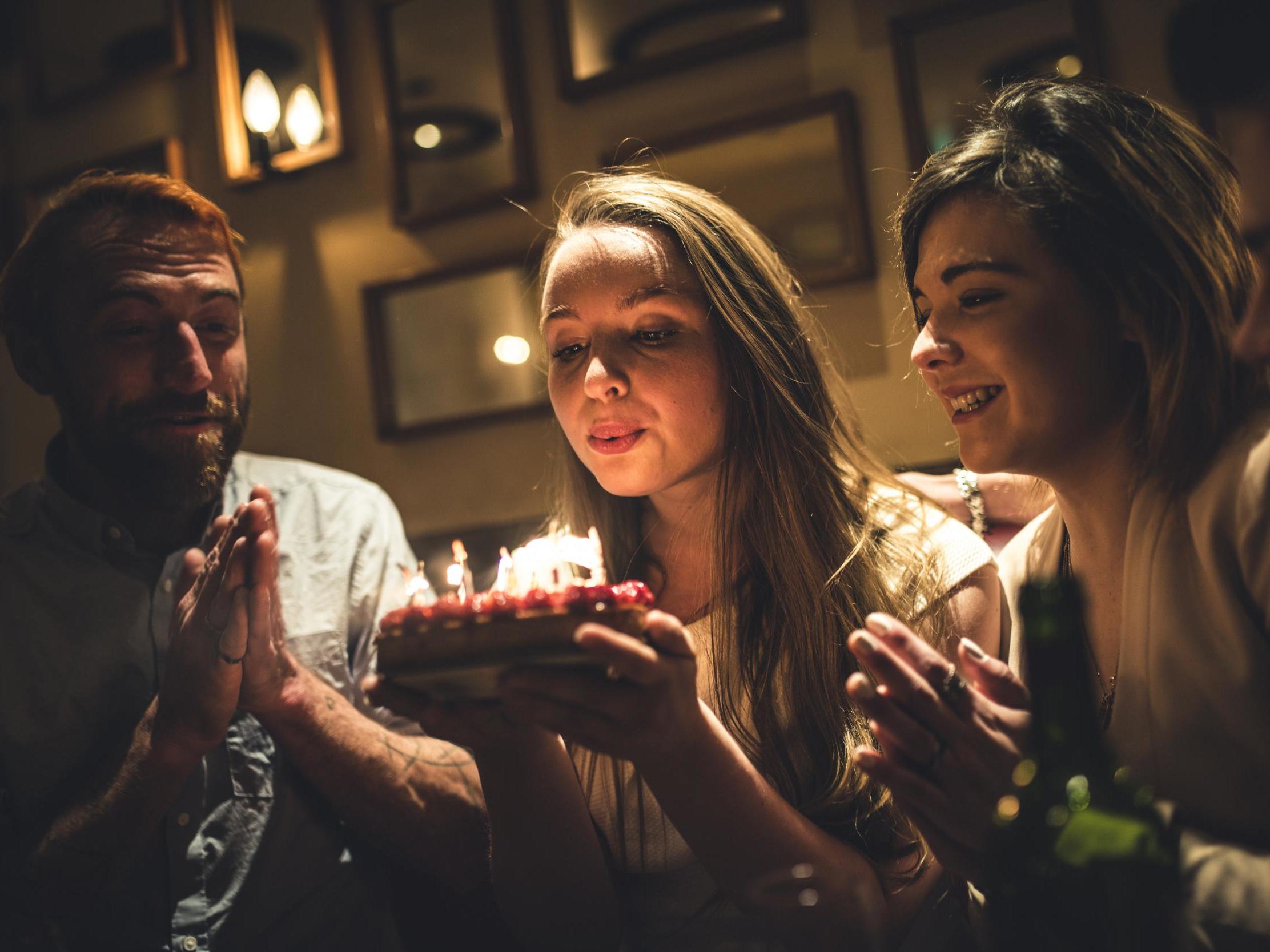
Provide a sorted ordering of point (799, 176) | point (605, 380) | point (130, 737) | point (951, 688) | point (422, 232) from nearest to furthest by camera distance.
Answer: point (951, 688), point (605, 380), point (130, 737), point (799, 176), point (422, 232)

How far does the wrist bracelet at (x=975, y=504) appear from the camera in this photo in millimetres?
2256

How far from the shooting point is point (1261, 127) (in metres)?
1.12

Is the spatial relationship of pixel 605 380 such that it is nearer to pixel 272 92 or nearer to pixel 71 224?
pixel 71 224

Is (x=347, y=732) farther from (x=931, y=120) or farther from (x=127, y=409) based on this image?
(x=931, y=120)

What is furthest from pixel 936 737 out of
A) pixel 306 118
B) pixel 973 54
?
pixel 306 118

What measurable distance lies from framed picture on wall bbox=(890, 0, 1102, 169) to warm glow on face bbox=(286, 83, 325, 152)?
2.01m

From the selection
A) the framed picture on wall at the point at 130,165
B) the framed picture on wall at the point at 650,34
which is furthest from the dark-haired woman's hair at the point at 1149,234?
the framed picture on wall at the point at 130,165

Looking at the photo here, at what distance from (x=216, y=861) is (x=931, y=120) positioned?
2.66m

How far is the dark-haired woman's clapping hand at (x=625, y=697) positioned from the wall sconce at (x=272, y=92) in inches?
111

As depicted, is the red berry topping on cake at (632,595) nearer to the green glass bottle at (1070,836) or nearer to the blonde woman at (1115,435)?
the blonde woman at (1115,435)

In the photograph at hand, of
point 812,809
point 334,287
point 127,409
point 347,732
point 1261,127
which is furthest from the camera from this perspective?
point 334,287

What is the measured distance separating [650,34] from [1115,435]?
212 centimetres

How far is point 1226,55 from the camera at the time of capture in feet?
4.21

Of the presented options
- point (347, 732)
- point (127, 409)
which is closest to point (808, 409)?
point (347, 732)
